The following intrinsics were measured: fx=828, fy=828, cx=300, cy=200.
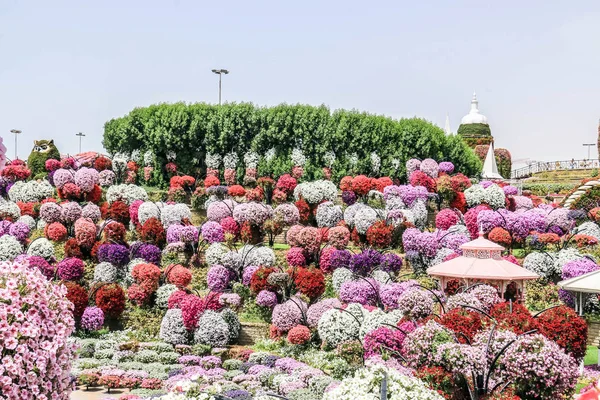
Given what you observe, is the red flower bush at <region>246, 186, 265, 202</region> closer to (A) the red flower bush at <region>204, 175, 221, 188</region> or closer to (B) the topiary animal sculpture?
(A) the red flower bush at <region>204, 175, 221, 188</region>

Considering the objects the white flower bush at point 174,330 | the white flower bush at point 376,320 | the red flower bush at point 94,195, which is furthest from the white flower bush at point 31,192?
the white flower bush at point 376,320

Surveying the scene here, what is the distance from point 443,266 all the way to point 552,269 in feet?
14.2

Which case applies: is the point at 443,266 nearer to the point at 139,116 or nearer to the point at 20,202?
the point at 20,202

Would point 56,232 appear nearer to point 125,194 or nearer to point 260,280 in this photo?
point 125,194

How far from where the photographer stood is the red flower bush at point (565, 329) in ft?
44.6

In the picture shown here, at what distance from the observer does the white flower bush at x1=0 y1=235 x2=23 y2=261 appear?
2561 centimetres

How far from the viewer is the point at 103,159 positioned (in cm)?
3391

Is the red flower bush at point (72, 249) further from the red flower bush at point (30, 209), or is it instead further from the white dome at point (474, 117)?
the white dome at point (474, 117)

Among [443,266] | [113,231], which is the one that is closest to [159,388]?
[443,266]

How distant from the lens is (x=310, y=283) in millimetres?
20922

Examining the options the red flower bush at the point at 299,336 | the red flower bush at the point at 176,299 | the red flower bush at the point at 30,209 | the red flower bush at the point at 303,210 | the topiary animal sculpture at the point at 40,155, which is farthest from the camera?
the topiary animal sculpture at the point at 40,155

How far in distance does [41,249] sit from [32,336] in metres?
19.5

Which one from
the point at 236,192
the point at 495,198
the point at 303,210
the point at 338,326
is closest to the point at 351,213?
the point at 303,210

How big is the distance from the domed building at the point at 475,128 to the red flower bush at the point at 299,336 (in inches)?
1655
